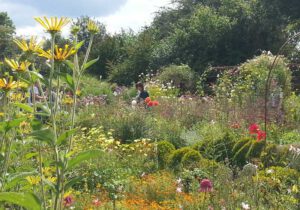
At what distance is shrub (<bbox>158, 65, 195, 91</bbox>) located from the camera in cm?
1673

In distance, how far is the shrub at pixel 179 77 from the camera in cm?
1673

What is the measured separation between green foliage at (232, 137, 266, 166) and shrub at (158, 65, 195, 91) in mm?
10188

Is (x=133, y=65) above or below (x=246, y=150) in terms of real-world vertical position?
above

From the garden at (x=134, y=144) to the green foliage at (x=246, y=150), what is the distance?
0.01m

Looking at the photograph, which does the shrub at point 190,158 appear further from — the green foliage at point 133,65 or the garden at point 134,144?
the green foliage at point 133,65

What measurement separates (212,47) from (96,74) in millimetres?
6501

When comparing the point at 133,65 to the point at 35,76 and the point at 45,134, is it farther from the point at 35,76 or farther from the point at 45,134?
the point at 45,134

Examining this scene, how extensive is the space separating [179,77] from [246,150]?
35.7 feet

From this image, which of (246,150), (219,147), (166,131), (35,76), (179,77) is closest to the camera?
(35,76)

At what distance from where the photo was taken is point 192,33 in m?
20.0

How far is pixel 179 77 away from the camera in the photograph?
1698cm

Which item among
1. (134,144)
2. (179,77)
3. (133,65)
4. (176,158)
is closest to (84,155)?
(176,158)

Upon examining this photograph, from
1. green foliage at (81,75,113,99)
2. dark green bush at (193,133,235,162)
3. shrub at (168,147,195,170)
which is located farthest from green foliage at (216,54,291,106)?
green foliage at (81,75,113,99)

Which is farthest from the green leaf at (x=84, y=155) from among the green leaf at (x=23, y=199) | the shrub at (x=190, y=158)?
the shrub at (x=190, y=158)
